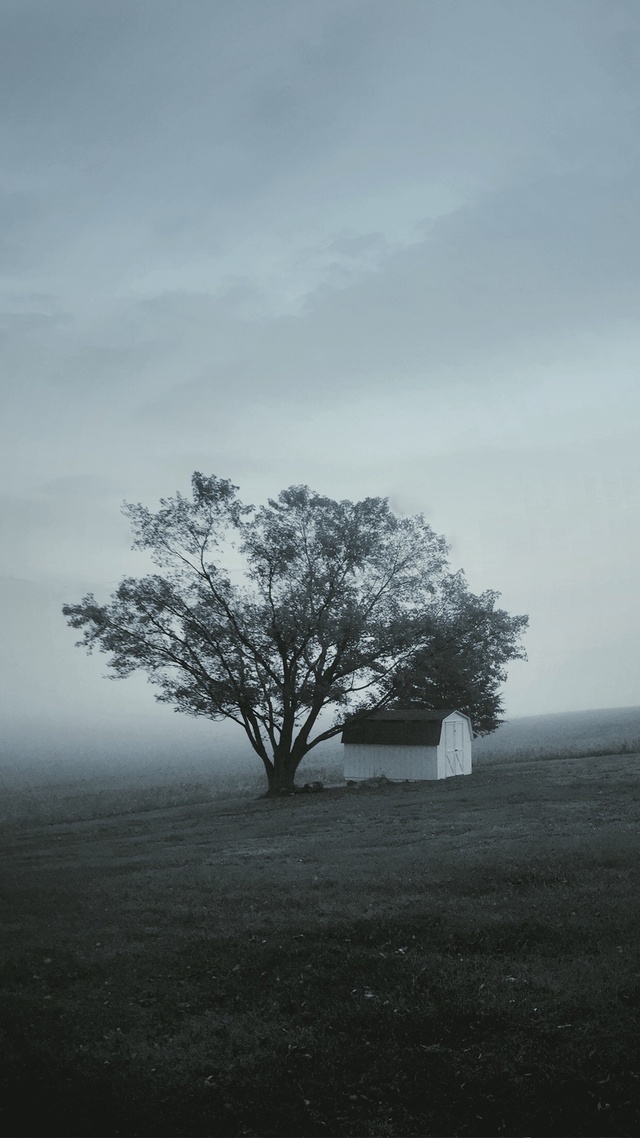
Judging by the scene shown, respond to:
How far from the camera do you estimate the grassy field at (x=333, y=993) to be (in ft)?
29.7

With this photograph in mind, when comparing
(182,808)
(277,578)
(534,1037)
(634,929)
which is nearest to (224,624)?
(277,578)

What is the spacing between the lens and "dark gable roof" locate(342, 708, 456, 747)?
52156mm

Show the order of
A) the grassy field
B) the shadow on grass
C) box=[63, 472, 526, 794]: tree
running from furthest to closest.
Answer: box=[63, 472, 526, 794]: tree < the grassy field < the shadow on grass

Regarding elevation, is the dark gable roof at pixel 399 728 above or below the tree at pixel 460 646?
below

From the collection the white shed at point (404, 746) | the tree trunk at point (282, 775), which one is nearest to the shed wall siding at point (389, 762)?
the white shed at point (404, 746)

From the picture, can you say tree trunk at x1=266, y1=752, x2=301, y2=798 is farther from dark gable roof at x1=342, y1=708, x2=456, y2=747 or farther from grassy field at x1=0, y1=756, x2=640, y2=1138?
grassy field at x1=0, y1=756, x2=640, y2=1138

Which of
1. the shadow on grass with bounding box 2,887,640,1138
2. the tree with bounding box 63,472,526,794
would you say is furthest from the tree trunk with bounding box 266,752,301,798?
the shadow on grass with bounding box 2,887,640,1138

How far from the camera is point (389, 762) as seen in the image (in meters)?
52.8

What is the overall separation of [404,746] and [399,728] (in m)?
1.27

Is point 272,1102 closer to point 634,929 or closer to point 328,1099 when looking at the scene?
point 328,1099

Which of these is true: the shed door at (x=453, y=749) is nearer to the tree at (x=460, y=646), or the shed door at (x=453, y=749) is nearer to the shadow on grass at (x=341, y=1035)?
the tree at (x=460, y=646)

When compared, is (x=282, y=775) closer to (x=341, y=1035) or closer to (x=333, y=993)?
(x=333, y=993)

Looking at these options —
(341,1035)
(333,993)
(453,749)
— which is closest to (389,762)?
(453,749)

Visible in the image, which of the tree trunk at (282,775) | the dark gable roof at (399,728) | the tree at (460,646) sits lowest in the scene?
the tree trunk at (282,775)
